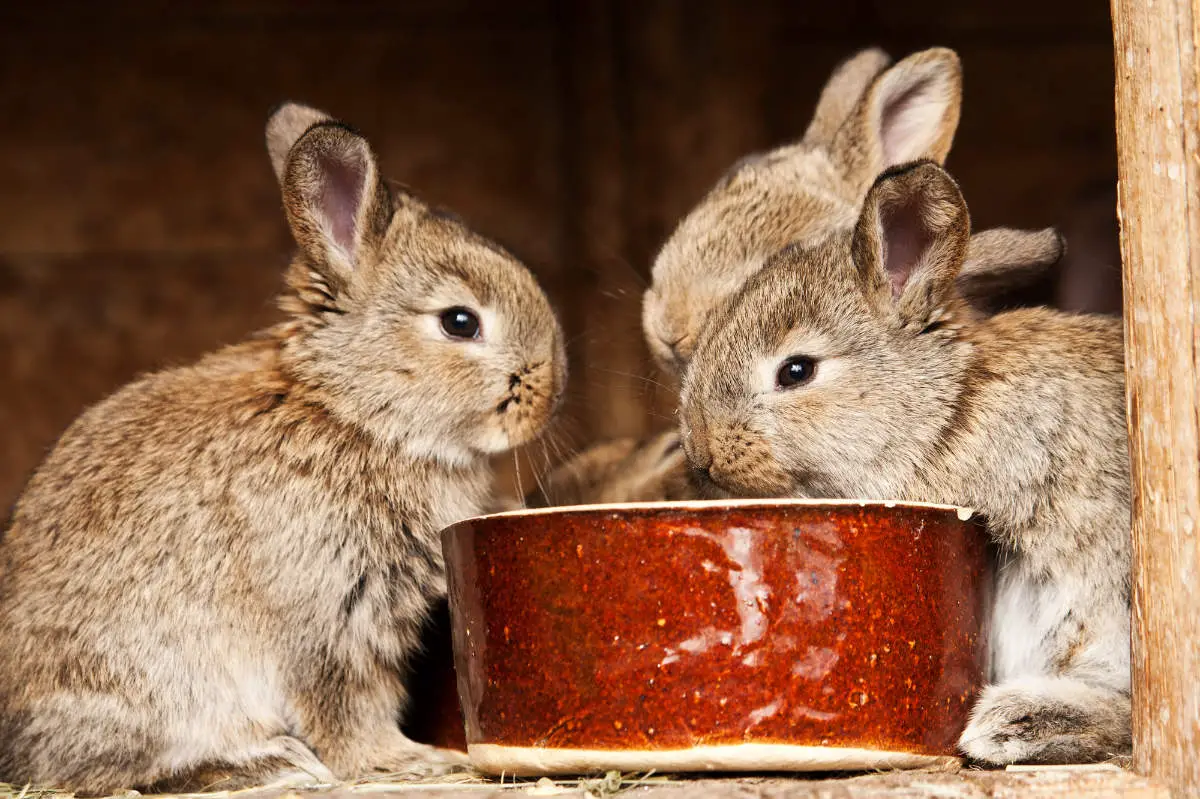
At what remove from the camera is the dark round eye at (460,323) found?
2789 mm

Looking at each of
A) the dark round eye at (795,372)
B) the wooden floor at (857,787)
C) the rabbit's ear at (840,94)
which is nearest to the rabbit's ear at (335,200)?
the dark round eye at (795,372)

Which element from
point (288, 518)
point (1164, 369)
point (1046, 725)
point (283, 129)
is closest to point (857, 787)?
point (1046, 725)

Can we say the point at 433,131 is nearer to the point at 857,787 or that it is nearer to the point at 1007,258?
the point at 1007,258

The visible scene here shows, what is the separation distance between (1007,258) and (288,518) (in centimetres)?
138

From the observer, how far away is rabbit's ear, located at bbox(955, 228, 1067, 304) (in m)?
2.81

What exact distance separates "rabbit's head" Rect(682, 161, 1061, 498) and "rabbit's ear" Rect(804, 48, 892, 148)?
1.03 metres

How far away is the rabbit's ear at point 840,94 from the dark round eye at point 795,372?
45.1 inches

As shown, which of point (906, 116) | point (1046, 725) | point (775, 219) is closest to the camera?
point (1046, 725)

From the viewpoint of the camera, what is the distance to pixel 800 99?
4.67 m

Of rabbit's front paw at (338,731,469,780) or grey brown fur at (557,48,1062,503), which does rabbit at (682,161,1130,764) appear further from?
rabbit's front paw at (338,731,469,780)

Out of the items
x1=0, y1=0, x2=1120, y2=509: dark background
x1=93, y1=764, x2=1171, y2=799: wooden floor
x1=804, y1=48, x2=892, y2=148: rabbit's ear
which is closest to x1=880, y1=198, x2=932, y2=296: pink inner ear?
x1=93, y1=764, x2=1171, y2=799: wooden floor

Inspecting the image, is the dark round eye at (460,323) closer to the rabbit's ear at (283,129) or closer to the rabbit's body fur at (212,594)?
the rabbit's body fur at (212,594)

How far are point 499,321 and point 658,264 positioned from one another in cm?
50

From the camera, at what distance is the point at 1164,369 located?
6.68 feet
